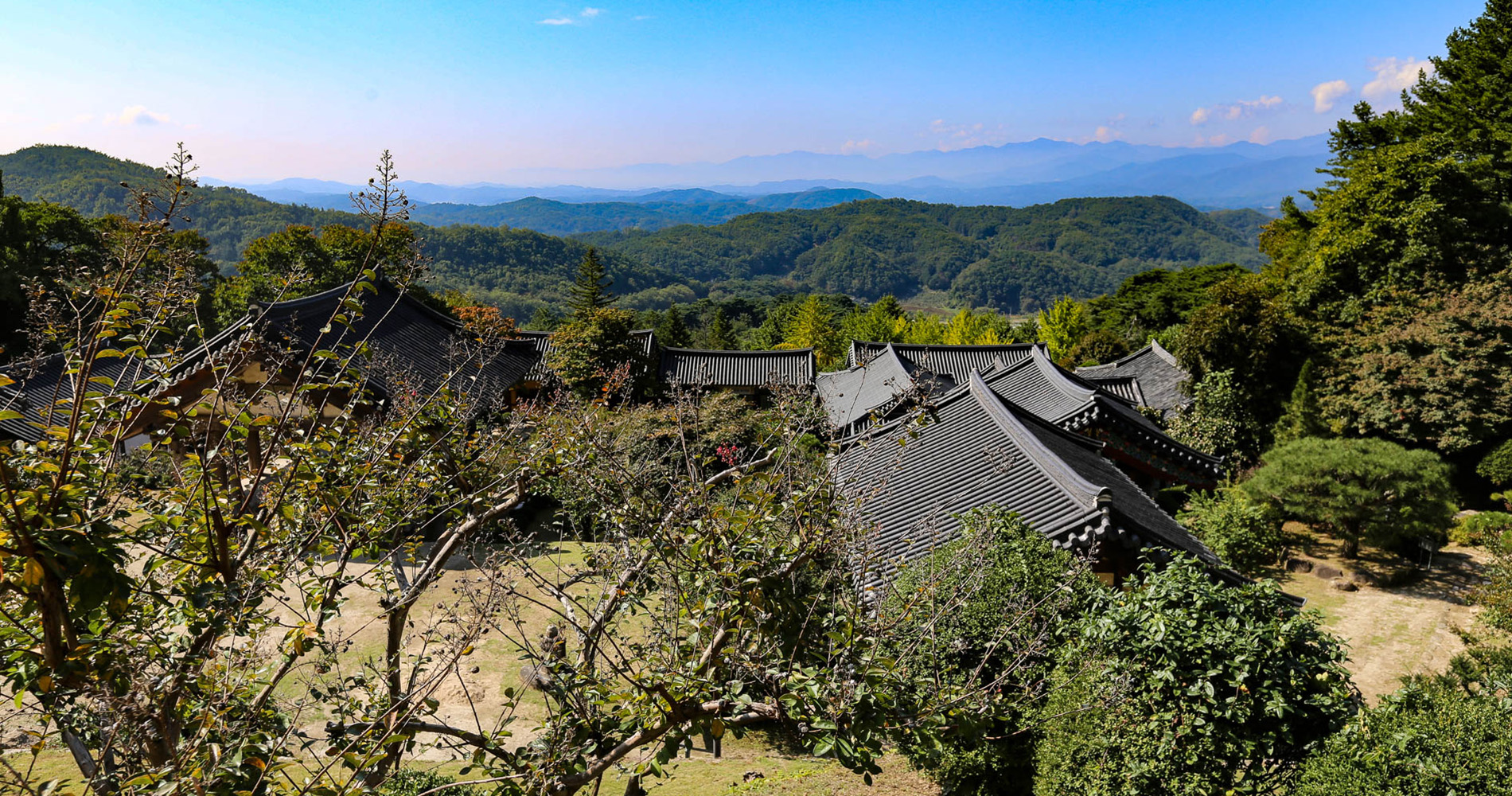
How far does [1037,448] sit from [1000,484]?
0.79 metres

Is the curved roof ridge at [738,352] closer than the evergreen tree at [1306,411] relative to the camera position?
No

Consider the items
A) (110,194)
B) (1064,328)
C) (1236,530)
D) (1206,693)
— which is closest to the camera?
(1206,693)

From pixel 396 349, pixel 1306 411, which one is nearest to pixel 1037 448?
pixel 396 349

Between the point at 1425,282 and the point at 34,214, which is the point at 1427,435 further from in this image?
the point at 34,214

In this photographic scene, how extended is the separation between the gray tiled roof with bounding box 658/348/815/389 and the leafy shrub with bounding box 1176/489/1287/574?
44.2ft

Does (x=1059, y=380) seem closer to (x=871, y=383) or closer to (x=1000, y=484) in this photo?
(x=871, y=383)

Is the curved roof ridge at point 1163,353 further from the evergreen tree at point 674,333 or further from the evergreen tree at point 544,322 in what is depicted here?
the evergreen tree at point 544,322

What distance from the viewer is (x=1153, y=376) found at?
77.7 ft

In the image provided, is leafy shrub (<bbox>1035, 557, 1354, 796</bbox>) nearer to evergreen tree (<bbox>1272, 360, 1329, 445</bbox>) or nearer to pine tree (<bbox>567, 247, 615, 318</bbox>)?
evergreen tree (<bbox>1272, 360, 1329, 445</bbox>)

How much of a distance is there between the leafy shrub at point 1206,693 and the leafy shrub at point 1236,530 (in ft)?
32.9

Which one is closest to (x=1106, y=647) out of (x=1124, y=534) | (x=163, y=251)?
(x=1124, y=534)

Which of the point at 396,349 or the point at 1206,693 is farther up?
the point at 396,349

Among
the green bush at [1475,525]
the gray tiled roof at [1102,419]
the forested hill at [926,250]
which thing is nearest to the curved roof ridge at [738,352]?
the gray tiled roof at [1102,419]

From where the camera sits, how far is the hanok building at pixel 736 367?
2661 centimetres
